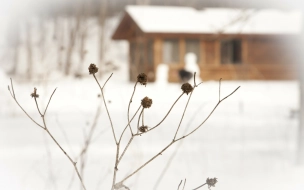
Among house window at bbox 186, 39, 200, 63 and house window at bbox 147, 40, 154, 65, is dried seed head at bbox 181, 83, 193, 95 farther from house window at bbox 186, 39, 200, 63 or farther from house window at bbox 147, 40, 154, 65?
house window at bbox 186, 39, 200, 63

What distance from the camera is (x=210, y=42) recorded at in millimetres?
17625

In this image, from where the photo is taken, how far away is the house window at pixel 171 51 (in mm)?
17328

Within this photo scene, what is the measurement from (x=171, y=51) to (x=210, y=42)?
1.71 m

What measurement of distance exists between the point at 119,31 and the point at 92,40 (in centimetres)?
1214

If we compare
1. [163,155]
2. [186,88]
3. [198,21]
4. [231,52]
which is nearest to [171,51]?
[198,21]

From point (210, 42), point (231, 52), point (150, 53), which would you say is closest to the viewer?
point (210, 42)

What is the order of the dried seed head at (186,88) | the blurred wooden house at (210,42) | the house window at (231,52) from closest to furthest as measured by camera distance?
the dried seed head at (186,88), the blurred wooden house at (210,42), the house window at (231,52)

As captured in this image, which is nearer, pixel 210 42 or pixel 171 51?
pixel 171 51

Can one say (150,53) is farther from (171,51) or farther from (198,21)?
(198,21)

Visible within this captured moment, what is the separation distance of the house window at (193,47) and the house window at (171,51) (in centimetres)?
48

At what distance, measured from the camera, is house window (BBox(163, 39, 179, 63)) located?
56.9ft

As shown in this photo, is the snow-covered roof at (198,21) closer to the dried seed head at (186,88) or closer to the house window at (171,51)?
the house window at (171,51)

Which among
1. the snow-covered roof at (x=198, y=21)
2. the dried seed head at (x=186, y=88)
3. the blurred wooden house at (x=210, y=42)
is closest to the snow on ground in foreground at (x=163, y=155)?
the dried seed head at (x=186, y=88)

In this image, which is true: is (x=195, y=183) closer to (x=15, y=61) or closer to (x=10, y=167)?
(x=10, y=167)
